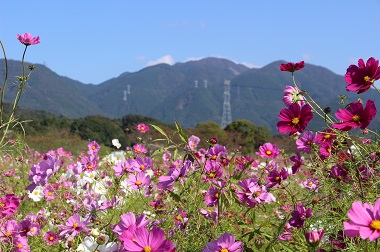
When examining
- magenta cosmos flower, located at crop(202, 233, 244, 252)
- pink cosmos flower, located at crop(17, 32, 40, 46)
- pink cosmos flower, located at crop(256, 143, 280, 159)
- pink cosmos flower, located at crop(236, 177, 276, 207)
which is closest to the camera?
magenta cosmos flower, located at crop(202, 233, 244, 252)

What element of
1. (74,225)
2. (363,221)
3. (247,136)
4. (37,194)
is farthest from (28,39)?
(247,136)

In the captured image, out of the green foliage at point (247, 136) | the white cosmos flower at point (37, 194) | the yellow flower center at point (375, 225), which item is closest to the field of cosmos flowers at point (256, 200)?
the yellow flower center at point (375, 225)

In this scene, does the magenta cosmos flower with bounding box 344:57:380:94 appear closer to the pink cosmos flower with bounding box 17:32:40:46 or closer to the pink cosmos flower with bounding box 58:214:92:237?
the pink cosmos flower with bounding box 58:214:92:237

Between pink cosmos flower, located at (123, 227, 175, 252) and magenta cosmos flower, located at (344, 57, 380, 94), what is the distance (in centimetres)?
78

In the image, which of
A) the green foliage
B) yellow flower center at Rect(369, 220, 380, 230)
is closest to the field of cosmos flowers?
yellow flower center at Rect(369, 220, 380, 230)

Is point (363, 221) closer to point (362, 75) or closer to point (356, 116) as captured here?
point (356, 116)

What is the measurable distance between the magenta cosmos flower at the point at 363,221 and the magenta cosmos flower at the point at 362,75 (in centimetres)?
58

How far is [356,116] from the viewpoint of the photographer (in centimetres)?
166

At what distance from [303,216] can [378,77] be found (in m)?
0.59

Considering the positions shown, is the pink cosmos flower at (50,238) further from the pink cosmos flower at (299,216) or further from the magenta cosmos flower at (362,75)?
the magenta cosmos flower at (362,75)

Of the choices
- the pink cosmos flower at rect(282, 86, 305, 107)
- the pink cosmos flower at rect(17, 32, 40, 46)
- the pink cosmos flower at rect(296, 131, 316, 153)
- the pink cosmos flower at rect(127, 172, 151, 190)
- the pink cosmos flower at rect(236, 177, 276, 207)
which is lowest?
the pink cosmos flower at rect(127, 172, 151, 190)

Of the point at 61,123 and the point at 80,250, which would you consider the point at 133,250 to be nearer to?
the point at 80,250

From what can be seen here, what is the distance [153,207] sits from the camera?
2.71 meters

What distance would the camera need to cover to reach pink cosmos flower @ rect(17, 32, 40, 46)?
2.65m
